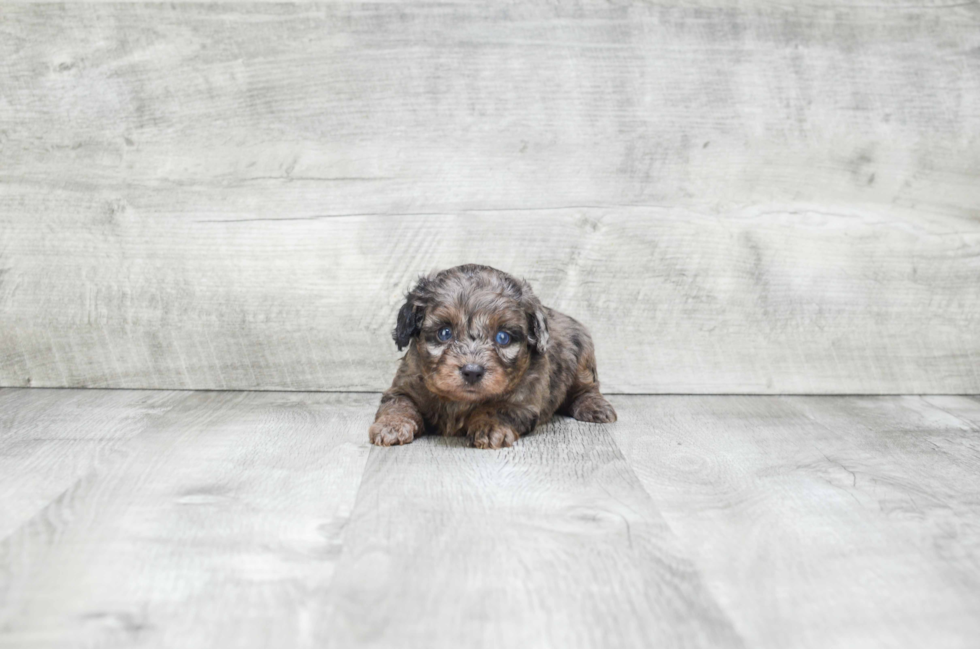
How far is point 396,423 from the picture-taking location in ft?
9.87

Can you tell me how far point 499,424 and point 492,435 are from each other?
71mm

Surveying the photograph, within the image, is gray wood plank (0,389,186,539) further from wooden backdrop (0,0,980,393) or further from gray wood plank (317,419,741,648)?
gray wood plank (317,419,741,648)

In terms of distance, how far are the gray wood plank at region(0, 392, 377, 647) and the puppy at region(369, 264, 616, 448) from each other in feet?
0.94

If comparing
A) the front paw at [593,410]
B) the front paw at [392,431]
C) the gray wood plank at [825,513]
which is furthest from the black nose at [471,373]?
the front paw at [593,410]

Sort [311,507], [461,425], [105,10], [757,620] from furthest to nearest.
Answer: [105,10] < [461,425] < [311,507] < [757,620]

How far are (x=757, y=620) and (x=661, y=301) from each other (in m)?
2.51

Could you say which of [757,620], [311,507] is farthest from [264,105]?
[757,620]

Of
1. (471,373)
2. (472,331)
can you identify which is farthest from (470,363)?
(472,331)

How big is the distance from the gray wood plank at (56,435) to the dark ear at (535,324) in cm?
147

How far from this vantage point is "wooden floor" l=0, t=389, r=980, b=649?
160 cm

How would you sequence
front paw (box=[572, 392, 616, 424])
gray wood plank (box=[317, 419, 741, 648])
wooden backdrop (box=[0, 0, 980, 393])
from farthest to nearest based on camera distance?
wooden backdrop (box=[0, 0, 980, 393]) < front paw (box=[572, 392, 616, 424]) < gray wood plank (box=[317, 419, 741, 648])

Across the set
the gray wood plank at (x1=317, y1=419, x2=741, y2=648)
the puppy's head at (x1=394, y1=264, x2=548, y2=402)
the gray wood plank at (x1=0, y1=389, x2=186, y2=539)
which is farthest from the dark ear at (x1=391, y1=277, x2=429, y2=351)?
the gray wood plank at (x1=0, y1=389, x2=186, y2=539)

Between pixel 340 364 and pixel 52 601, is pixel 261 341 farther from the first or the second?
A: pixel 52 601

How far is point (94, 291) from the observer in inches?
157
